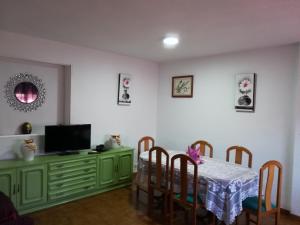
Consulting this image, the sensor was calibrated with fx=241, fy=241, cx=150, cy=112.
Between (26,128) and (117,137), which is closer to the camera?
(26,128)

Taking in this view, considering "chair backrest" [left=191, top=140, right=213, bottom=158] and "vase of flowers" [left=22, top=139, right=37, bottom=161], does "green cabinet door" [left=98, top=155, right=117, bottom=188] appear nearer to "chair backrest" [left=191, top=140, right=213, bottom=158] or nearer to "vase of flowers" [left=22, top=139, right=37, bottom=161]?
"vase of flowers" [left=22, top=139, right=37, bottom=161]

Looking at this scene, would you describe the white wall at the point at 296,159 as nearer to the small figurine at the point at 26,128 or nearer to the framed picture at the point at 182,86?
the framed picture at the point at 182,86

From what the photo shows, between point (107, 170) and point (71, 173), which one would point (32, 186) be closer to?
point (71, 173)

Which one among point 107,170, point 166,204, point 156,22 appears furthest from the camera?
point 107,170

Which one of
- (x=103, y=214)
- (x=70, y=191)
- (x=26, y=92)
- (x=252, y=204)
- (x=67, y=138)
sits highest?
(x=26, y=92)

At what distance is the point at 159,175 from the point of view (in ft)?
10.2

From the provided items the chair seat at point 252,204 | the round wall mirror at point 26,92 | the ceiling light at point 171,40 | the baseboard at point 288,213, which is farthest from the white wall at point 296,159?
the round wall mirror at point 26,92

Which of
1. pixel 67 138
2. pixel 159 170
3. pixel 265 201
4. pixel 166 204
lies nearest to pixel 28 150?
pixel 67 138

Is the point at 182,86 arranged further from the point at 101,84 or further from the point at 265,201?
the point at 265,201

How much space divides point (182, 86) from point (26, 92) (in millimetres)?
2700

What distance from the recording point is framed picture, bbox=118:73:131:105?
14.5 ft

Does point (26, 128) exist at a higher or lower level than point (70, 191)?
higher

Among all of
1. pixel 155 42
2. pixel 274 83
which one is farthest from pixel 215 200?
pixel 155 42

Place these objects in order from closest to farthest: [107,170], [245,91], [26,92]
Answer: [26,92]
[245,91]
[107,170]
